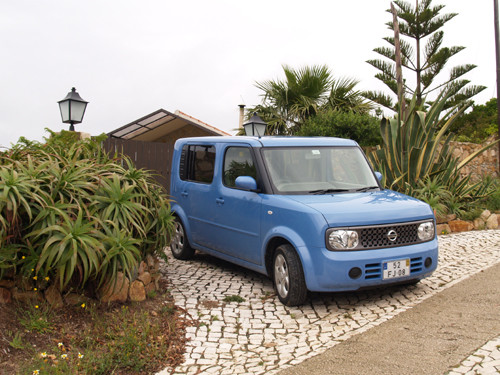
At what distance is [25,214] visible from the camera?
18.0 feet

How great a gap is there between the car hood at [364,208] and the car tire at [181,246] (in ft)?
8.54

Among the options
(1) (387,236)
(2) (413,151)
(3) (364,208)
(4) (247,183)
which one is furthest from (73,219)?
(2) (413,151)

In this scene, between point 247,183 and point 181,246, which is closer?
point 247,183

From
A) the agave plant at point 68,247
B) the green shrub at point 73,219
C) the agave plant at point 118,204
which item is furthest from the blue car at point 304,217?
the agave plant at point 68,247

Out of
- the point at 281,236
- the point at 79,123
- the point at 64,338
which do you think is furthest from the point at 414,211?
the point at 79,123

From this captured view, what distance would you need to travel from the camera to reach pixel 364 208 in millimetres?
5891

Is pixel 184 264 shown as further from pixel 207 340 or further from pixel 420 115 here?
pixel 420 115

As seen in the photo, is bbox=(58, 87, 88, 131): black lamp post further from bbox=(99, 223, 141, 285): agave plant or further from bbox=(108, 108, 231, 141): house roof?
bbox=(99, 223, 141, 285): agave plant

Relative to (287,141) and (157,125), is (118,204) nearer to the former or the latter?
(287,141)

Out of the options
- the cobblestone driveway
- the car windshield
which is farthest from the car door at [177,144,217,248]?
the car windshield

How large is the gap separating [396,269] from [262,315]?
149 cm

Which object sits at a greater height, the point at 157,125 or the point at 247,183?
the point at 157,125

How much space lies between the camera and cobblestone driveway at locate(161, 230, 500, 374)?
4.70 meters

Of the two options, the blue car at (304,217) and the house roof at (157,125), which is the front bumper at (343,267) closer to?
the blue car at (304,217)
